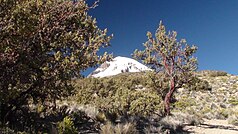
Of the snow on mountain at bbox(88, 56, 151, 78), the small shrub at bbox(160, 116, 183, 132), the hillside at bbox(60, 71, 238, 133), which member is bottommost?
the small shrub at bbox(160, 116, 183, 132)

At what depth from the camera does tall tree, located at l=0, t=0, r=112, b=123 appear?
34.3 ft

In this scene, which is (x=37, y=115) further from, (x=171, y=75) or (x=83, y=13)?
(x=171, y=75)

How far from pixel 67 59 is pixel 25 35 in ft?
5.91

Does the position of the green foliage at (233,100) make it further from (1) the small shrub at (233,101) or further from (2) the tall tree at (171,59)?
(2) the tall tree at (171,59)

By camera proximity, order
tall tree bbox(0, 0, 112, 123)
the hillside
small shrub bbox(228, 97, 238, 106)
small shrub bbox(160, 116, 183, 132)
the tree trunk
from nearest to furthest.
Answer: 1. tall tree bbox(0, 0, 112, 123)
2. small shrub bbox(160, 116, 183, 132)
3. the hillside
4. the tree trunk
5. small shrub bbox(228, 97, 238, 106)

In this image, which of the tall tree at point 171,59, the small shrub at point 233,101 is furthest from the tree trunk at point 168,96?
the small shrub at point 233,101

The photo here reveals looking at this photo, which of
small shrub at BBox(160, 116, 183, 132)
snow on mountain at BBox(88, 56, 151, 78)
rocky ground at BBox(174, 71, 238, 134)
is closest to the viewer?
snow on mountain at BBox(88, 56, 151, 78)

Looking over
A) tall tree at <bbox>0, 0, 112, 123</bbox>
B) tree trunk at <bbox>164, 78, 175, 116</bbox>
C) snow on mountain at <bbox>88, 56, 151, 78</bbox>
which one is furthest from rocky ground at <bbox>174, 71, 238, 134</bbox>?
tall tree at <bbox>0, 0, 112, 123</bbox>

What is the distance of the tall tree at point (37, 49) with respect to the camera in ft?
34.3

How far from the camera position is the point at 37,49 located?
12.2 m

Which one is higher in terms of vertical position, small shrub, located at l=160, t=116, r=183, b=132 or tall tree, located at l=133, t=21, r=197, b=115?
tall tree, located at l=133, t=21, r=197, b=115

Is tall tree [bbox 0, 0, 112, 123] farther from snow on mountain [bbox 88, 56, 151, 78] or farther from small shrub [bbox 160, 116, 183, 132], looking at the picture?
small shrub [bbox 160, 116, 183, 132]

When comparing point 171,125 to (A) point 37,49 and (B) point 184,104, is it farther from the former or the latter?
(B) point 184,104

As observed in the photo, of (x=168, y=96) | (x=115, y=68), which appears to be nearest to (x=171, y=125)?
(x=168, y=96)
